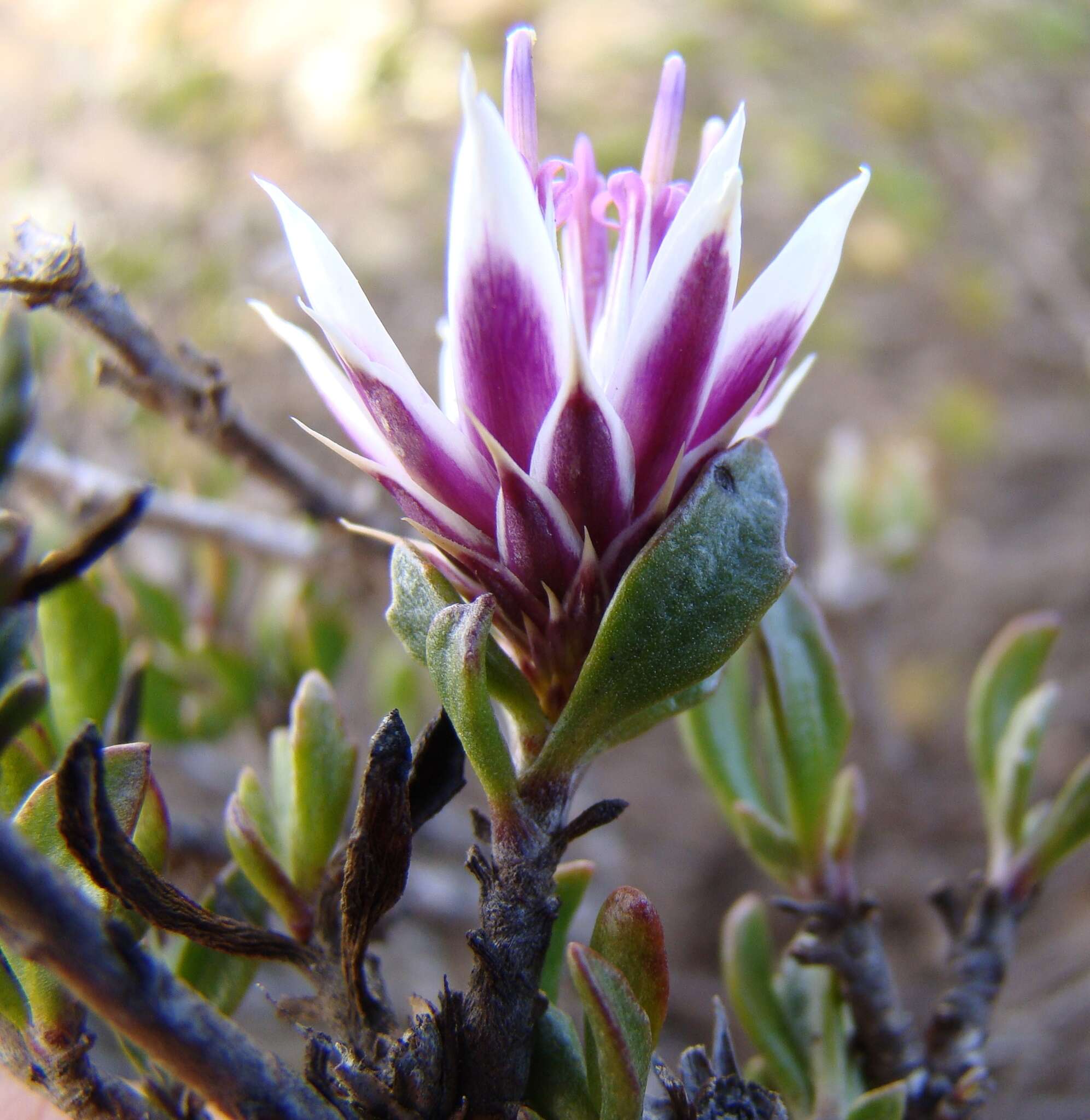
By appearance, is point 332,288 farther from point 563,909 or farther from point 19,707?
Answer: point 563,909

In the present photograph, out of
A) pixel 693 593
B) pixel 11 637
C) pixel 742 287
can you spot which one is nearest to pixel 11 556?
pixel 11 637

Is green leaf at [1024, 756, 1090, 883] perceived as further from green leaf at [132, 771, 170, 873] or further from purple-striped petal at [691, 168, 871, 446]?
green leaf at [132, 771, 170, 873]

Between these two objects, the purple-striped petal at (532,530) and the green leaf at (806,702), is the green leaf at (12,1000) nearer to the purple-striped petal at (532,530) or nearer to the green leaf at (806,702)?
the purple-striped petal at (532,530)

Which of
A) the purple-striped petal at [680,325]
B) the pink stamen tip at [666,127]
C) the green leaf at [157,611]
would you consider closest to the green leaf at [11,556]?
the purple-striped petal at [680,325]

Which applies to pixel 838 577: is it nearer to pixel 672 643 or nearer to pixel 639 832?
pixel 639 832

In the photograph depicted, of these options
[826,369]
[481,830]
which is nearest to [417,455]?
[481,830]

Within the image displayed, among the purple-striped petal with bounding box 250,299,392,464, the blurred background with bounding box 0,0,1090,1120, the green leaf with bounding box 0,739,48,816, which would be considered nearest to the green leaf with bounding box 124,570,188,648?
the blurred background with bounding box 0,0,1090,1120
